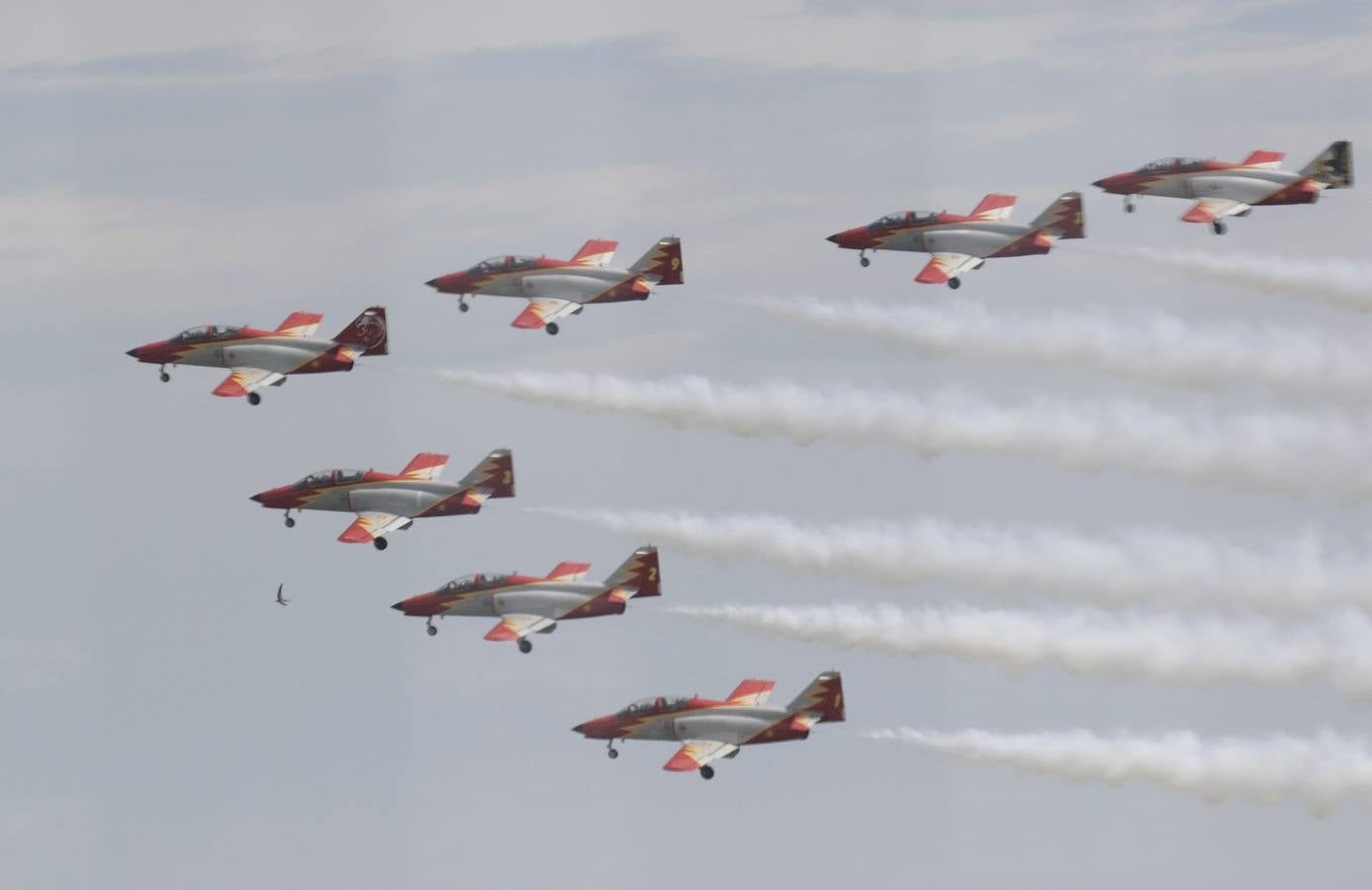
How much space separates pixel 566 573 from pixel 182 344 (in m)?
21.8

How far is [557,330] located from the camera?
420ft

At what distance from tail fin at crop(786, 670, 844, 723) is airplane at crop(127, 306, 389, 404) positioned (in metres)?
25.5

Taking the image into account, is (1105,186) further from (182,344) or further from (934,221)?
(182,344)

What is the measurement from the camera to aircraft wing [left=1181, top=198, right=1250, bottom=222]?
4914 inches

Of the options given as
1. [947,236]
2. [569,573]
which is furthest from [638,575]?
[947,236]

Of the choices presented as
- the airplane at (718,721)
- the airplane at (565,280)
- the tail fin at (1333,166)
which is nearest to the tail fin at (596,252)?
the airplane at (565,280)

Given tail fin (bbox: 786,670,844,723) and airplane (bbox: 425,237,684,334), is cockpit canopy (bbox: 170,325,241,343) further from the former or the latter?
tail fin (bbox: 786,670,844,723)

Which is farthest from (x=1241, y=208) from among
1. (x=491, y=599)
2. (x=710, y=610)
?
(x=491, y=599)

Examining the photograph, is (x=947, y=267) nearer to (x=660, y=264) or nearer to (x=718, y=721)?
(x=660, y=264)

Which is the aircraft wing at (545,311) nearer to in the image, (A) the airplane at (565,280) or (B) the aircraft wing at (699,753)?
(A) the airplane at (565,280)

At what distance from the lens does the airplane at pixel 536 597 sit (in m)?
124

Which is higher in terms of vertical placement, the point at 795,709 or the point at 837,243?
the point at 837,243

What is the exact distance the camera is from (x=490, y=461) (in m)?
127

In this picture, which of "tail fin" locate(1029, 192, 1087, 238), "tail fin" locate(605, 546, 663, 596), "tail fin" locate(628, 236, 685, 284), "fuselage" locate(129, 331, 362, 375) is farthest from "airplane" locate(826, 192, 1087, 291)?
"fuselage" locate(129, 331, 362, 375)
